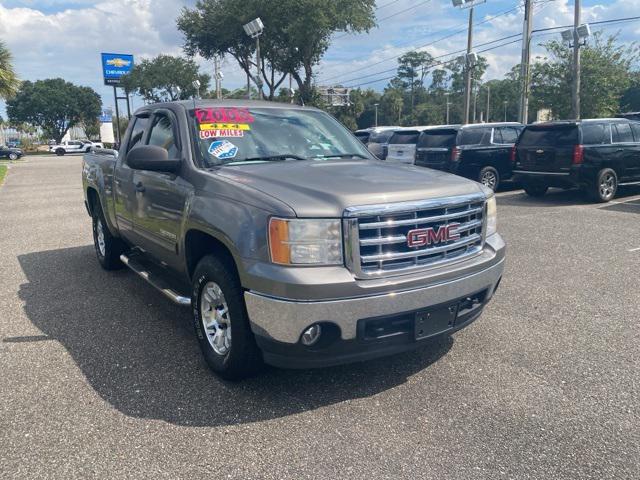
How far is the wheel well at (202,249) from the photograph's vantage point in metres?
3.50

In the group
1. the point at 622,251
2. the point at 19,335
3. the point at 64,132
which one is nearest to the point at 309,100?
the point at 622,251

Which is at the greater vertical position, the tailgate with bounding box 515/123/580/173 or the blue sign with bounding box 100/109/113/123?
the blue sign with bounding box 100/109/113/123

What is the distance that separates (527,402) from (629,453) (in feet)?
2.07

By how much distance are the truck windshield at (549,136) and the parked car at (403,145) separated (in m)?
3.92

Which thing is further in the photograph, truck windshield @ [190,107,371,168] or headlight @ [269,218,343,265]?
truck windshield @ [190,107,371,168]

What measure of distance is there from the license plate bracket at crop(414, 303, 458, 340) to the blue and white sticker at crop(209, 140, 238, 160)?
1.90 meters

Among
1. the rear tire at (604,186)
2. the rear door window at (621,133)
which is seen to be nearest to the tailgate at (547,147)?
the rear tire at (604,186)

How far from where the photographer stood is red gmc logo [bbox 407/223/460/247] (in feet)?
10.5

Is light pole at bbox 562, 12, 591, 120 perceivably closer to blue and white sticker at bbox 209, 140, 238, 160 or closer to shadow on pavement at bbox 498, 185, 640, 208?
shadow on pavement at bbox 498, 185, 640, 208

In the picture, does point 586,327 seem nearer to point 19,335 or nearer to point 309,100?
point 19,335

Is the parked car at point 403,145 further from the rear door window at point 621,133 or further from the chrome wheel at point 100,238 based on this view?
the chrome wheel at point 100,238

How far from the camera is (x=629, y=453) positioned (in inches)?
111

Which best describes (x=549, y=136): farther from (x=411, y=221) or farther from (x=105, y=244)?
(x=411, y=221)

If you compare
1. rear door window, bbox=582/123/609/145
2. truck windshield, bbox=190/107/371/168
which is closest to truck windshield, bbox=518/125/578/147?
rear door window, bbox=582/123/609/145
